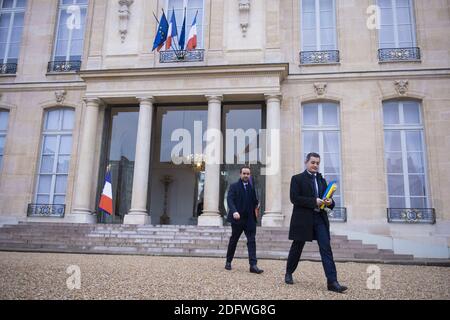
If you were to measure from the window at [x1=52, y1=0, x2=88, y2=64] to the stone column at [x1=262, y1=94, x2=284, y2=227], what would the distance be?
6905 mm

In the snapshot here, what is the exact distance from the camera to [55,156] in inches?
496

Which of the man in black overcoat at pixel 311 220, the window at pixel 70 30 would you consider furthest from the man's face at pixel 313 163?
the window at pixel 70 30

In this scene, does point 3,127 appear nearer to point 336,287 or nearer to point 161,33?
point 161,33

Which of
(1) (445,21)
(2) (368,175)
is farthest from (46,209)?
(1) (445,21)

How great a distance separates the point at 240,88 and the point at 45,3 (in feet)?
26.0

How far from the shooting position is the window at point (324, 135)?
37.6 feet

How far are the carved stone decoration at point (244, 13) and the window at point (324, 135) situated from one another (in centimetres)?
306

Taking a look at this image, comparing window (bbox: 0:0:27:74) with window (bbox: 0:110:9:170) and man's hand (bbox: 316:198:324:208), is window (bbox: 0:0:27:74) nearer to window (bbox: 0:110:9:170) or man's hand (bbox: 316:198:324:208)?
window (bbox: 0:110:9:170)

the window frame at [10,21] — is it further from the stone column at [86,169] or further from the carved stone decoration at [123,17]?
the stone column at [86,169]

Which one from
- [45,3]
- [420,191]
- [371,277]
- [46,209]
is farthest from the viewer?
[45,3]

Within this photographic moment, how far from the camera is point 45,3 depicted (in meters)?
13.7

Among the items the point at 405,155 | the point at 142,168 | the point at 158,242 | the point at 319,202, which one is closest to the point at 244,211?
the point at 319,202

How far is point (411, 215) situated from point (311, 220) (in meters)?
7.71
